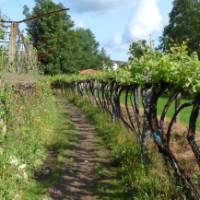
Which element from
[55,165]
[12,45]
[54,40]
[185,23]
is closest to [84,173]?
[55,165]

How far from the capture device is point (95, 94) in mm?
31094

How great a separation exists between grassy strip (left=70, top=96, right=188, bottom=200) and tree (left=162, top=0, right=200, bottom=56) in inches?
2185

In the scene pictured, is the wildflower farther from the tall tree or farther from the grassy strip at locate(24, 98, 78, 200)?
the tall tree

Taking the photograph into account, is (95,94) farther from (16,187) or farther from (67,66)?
(67,66)

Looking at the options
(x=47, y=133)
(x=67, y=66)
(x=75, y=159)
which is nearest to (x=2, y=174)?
(x=75, y=159)

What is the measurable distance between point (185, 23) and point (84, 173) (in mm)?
62641

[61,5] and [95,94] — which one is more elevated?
[61,5]

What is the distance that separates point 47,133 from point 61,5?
72623mm

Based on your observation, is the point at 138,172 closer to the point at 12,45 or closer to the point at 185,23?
the point at 12,45

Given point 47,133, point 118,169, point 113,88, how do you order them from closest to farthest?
point 118,169, point 47,133, point 113,88

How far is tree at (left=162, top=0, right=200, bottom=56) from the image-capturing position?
69062mm

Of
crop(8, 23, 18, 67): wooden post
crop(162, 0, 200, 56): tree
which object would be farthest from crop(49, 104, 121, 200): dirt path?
crop(162, 0, 200, 56): tree

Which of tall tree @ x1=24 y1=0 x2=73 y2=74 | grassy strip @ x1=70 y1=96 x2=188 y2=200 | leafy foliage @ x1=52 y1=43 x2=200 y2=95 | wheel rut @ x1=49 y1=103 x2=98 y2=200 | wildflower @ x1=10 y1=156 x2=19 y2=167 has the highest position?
tall tree @ x1=24 y1=0 x2=73 y2=74

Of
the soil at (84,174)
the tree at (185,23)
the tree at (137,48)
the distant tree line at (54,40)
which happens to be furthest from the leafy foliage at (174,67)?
the distant tree line at (54,40)
